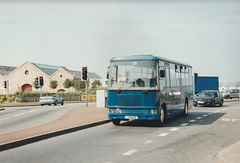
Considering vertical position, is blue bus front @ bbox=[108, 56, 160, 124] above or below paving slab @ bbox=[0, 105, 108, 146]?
above

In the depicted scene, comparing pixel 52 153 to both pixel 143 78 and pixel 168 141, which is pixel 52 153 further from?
pixel 143 78

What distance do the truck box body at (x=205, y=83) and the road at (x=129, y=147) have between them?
2980cm

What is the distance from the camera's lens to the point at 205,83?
41.8 m

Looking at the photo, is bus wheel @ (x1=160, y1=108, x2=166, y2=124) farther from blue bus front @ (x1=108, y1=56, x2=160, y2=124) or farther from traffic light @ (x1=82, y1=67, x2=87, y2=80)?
traffic light @ (x1=82, y1=67, x2=87, y2=80)

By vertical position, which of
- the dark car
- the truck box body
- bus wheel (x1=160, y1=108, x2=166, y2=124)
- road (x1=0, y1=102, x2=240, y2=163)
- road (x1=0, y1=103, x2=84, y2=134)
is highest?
the truck box body

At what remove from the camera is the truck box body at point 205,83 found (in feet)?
136

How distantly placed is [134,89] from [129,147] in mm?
4526

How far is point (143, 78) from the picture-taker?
1322 centimetres

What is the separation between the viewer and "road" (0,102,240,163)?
293 inches

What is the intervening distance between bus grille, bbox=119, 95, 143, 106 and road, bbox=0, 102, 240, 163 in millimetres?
1304

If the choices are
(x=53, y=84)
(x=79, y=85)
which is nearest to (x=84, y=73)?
(x=53, y=84)

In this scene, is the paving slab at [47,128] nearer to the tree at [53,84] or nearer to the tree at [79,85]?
the tree at [53,84]

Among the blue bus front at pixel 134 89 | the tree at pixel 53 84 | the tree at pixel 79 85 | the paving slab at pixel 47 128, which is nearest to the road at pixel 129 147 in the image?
the paving slab at pixel 47 128

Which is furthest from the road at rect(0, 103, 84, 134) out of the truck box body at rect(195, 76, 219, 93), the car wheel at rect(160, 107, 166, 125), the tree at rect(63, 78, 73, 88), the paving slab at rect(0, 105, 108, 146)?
the tree at rect(63, 78, 73, 88)
